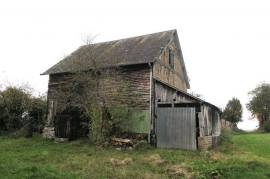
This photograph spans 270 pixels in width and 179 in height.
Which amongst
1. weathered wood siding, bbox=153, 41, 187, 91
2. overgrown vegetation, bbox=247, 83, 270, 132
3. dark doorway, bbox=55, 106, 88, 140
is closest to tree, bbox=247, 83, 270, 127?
overgrown vegetation, bbox=247, 83, 270, 132

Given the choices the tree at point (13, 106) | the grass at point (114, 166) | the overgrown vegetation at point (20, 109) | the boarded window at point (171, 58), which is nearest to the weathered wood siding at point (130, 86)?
the grass at point (114, 166)

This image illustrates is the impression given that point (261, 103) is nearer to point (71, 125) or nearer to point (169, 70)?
point (169, 70)

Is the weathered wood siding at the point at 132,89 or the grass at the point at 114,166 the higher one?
the weathered wood siding at the point at 132,89

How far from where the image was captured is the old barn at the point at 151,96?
48.7 feet

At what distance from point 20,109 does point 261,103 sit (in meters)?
44.4

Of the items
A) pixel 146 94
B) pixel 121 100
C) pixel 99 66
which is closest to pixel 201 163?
pixel 146 94

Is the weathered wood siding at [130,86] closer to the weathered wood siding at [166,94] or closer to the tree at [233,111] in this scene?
the weathered wood siding at [166,94]

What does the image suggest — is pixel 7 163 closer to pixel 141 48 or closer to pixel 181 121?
pixel 181 121

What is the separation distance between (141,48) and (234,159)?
988 centimetres

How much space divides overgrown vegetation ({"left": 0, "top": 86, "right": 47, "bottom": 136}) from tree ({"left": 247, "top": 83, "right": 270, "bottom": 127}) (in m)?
41.8

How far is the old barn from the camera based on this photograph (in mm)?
14852

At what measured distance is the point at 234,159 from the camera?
1162 centimetres

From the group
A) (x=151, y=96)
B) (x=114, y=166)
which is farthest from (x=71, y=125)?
(x=114, y=166)

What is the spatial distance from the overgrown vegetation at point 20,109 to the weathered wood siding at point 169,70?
10154mm
